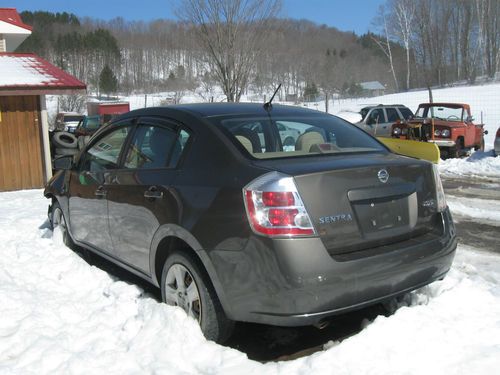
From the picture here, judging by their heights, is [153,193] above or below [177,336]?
above

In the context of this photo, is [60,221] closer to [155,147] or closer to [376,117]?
[155,147]

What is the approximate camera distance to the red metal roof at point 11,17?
17.1m

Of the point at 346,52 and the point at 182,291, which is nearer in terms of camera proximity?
the point at 182,291

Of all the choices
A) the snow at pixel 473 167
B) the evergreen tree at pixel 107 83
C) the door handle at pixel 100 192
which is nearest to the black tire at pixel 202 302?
the door handle at pixel 100 192

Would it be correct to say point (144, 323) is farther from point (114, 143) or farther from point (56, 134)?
point (56, 134)

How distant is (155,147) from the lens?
4102 millimetres

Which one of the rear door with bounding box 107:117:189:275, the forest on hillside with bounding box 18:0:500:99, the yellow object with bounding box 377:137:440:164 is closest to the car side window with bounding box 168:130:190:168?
the rear door with bounding box 107:117:189:275

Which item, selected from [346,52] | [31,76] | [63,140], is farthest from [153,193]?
[346,52]

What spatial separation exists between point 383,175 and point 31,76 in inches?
369

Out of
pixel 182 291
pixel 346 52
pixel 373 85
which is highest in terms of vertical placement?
pixel 346 52

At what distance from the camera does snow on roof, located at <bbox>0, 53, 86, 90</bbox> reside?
10.1 metres

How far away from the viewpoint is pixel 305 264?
2967mm

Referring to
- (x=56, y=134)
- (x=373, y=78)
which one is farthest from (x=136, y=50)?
(x=56, y=134)

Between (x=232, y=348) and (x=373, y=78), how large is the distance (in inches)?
3626
